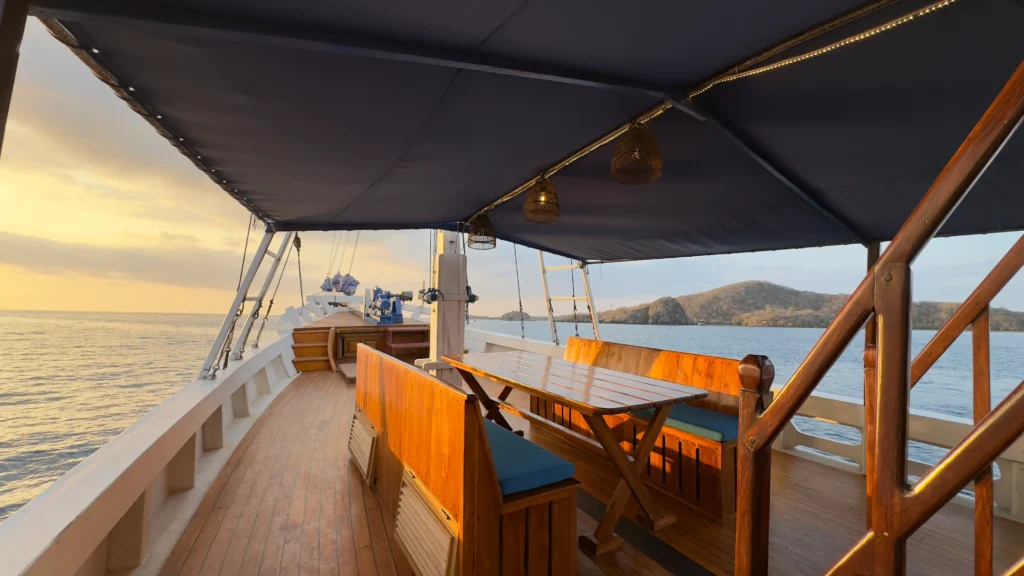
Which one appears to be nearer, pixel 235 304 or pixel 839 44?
pixel 839 44

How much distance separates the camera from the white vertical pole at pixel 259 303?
158 inches

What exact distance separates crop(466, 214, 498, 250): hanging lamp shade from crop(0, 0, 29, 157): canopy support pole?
306cm

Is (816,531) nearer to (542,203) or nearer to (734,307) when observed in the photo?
(542,203)

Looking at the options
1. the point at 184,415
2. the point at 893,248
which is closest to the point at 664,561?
the point at 893,248

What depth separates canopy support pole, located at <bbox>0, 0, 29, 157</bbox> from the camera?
87 centimetres

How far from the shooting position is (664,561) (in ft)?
6.90

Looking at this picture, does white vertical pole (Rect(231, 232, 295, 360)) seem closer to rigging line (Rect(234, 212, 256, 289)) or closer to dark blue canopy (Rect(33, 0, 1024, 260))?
rigging line (Rect(234, 212, 256, 289))

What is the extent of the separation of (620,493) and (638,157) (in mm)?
1784

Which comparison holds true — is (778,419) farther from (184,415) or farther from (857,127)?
(184,415)

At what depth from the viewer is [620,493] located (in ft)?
7.46

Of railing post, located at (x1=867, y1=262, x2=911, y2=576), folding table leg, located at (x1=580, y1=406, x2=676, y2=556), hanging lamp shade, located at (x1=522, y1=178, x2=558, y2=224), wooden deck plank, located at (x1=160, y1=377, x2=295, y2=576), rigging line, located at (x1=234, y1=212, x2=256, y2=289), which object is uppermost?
hanging lamp shade, located at (x1=522, y1=178, x2=558, y2=224)

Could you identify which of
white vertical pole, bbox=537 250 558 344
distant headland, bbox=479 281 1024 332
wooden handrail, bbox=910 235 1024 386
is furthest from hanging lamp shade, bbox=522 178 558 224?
distant headland, bbox=479 281 1024 332

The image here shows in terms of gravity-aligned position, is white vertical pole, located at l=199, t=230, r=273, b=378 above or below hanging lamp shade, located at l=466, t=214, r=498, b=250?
below

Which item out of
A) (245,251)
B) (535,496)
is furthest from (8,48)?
(245,251)
